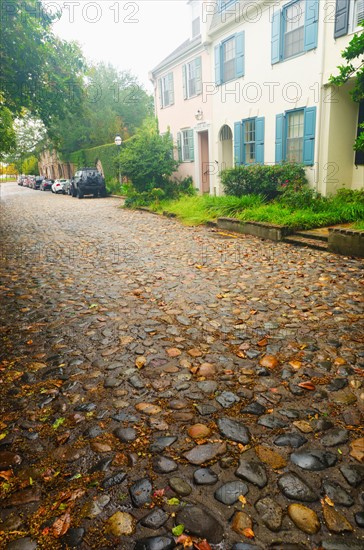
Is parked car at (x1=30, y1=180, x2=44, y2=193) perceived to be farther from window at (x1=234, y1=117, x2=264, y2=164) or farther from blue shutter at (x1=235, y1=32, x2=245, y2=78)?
blue shutter at (x1=235, y1=32, x2=245, y2=78)

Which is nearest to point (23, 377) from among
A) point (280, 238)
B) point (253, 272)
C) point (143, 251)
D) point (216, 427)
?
point (216, 427)

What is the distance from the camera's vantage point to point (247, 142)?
528 inches

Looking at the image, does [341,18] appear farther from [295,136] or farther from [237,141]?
[237,141]

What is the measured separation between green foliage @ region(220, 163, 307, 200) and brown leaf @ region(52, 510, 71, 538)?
10327mm

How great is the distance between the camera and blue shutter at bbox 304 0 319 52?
387 inches

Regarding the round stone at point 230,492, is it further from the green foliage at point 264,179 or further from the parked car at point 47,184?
the parked car at point 47,184

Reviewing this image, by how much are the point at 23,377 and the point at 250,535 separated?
226cm

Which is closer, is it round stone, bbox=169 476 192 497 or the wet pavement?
the wet pavement

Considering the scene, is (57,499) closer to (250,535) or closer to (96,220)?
(250,535)

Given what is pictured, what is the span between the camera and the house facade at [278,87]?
392 inches

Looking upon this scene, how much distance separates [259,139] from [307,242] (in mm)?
6344

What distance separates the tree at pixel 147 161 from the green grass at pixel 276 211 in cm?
412

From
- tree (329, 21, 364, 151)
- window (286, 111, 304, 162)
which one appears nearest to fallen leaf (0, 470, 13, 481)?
tree (329, 21, 364, 151)

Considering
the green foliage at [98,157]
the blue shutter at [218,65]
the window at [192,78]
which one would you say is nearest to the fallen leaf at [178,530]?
the blue shutter at [218,65]
